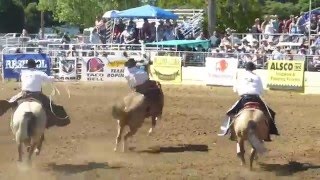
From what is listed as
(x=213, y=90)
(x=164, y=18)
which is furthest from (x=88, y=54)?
(x=213, y=90)

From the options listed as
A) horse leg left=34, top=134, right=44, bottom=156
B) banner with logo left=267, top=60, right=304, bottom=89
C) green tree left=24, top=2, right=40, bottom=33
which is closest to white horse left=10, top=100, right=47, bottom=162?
horse leg left=34, top=134, right=44, bottom=156

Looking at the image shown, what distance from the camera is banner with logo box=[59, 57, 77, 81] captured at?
30.8 m

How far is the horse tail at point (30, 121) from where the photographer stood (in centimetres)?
1199

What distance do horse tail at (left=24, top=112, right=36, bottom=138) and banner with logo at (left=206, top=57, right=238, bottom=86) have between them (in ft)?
52.4

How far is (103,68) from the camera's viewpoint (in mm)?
30172

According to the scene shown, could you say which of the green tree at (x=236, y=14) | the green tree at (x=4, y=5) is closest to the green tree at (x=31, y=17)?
the green tree at (x=4, y=5)

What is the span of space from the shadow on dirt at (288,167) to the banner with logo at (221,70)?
47.4 ft

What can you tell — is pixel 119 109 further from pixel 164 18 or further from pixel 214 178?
pixel 164 18

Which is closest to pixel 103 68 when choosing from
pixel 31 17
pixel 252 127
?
pixel 252 127

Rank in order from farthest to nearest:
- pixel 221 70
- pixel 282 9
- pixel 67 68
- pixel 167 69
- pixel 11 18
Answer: pixel 11 18
pixel 282 9
pixel 67 68
pixel 167 69
pixel 221 70

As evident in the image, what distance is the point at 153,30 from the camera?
1340 inches

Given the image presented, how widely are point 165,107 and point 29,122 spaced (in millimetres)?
10100

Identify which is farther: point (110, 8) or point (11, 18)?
point (11, 18)

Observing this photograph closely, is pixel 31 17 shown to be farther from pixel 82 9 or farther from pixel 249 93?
pixel 249 93
